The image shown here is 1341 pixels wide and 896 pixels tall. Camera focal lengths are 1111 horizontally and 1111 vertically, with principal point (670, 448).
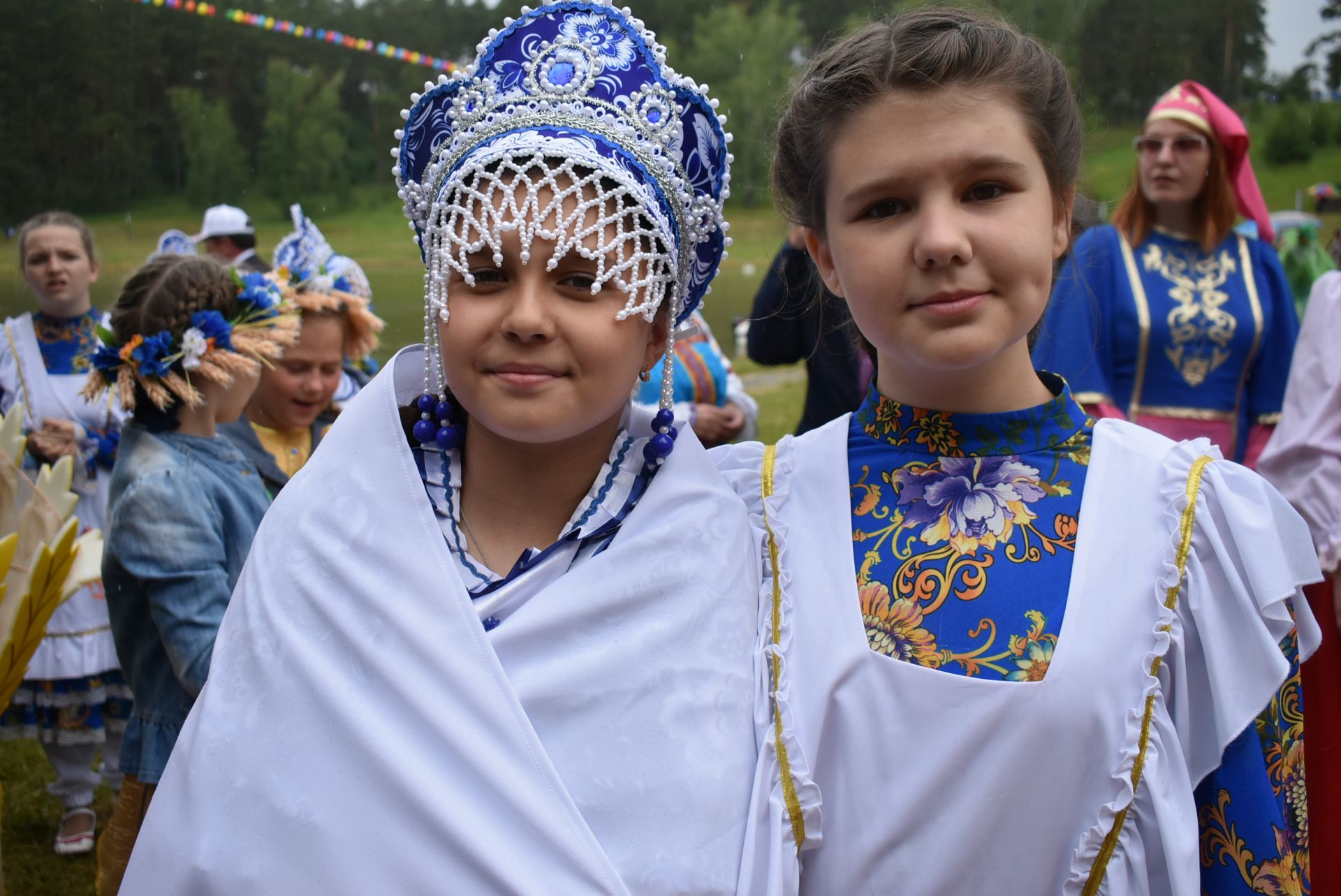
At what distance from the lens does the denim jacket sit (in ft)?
7.73

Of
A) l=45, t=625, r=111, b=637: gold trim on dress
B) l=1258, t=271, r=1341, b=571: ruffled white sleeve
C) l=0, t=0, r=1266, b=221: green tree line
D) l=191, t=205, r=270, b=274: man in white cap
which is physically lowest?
l=45, t=625, r=111, b=637: gold trim on dress

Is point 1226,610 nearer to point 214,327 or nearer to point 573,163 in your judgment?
point 573,163

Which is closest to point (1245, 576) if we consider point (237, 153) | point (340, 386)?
point (340, 386)

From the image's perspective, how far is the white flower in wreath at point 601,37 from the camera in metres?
1.62

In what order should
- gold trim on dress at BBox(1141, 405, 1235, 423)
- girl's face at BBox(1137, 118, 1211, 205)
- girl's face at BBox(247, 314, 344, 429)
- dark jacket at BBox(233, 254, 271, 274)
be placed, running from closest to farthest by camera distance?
girl's face at BBox(247, 314, 344, 429)
gold trim on dress at BBox(1141, 405, 1235, 423)
girl's face at BBox(1137, 118, 1211, 205)
dark jacket at BBox(233, 254, 271, 274)

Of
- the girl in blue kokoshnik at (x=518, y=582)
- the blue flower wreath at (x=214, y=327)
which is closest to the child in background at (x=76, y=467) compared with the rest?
the blue flower wreath at (x=214, y=327)

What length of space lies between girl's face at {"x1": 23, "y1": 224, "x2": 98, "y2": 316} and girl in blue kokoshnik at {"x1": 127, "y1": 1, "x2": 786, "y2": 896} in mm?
3377

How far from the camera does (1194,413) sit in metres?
3.58

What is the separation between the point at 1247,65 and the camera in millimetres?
11586

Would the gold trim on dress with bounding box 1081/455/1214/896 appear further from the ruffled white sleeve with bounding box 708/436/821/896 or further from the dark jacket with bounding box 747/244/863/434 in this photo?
the dark jacket with bounding box 747/244/863/434

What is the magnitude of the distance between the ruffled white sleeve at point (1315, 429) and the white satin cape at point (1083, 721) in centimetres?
133

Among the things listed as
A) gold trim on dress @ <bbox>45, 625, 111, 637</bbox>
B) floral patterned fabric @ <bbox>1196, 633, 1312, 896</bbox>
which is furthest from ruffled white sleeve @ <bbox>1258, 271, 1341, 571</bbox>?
gold trim on dress @ <bbox>45, 625, 111, 637</bbox>

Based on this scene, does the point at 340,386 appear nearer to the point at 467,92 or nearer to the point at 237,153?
the point at 467,92

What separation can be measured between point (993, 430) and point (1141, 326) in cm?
230
